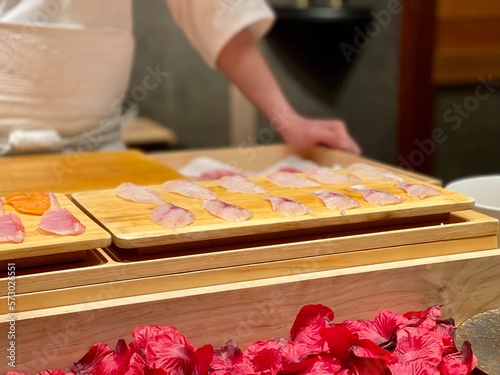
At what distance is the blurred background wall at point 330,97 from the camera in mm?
3930

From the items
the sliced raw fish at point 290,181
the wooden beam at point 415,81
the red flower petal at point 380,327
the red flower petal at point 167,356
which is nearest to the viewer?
the red flower petal at point 167,356

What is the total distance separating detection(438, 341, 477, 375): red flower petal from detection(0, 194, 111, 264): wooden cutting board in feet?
1.35

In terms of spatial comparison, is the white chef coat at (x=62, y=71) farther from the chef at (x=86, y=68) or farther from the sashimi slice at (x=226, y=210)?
the sashimi slice at (x=226, y=210)

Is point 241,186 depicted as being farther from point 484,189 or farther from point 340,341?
point 484,189

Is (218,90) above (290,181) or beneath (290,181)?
beneath

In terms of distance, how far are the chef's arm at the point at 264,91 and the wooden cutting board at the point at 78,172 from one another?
0.44m

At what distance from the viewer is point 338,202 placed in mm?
957

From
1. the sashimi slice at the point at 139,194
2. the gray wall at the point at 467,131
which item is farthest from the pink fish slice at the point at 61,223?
the gray wall at the point at 467,131

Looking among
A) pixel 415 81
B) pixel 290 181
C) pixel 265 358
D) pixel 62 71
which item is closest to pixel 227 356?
pixel 265 358

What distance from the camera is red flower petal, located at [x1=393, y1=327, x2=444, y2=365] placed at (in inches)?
32.0

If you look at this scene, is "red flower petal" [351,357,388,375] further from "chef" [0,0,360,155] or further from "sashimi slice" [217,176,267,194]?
"chef" [0,0,360,155]

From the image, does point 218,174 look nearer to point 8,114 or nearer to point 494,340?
point 8,114

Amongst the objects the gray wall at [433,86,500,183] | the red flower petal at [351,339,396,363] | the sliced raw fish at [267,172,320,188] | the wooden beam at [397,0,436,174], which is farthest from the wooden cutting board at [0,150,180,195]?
the gray wall at [433,86,500,183]

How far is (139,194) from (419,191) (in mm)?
402
